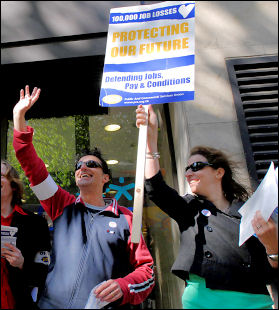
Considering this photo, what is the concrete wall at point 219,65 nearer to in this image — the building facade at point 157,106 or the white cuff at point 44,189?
the building facade at point 157,106

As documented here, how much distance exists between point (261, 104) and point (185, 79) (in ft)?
6.90

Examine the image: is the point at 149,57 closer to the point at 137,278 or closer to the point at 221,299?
the point at 137,278

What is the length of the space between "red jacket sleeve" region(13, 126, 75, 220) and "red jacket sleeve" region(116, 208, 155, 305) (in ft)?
1.88

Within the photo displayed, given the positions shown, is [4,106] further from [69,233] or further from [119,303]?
[119,303]

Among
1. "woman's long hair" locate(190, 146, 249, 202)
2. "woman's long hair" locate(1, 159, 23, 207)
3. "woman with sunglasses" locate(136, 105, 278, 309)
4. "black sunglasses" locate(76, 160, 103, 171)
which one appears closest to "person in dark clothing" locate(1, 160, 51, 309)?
"woman's long hair" locate(1, 159, 23, 207)

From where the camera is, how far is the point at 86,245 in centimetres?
236

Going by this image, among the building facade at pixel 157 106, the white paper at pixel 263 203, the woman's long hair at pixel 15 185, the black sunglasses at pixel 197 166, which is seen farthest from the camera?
the building facade at pixel 157 106

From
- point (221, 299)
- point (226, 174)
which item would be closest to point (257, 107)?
point (226, 174)

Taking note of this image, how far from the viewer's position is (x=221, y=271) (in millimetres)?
2164

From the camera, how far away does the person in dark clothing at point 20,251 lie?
212 centimetres

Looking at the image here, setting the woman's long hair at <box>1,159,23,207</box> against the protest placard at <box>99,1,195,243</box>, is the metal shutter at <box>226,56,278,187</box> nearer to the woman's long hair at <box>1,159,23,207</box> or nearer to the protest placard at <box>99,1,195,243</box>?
the protest placard at <box>99,1,195,243</box>

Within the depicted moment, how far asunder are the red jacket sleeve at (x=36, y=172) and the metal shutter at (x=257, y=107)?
2245 millimetres

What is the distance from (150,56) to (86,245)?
1583mm

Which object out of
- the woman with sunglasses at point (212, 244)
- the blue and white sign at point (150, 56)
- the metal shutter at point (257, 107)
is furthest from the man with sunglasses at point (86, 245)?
the metal shutter at point (257, 107)
